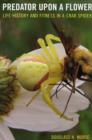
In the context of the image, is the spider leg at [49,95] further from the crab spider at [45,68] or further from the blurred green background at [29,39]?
the blurred green background at [29,39]

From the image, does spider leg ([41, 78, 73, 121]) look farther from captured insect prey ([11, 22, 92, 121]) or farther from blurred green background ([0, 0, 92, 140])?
blurred green background ([0, 0, 92, 140])

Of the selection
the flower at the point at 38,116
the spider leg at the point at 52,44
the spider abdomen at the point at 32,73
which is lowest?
the flower at the point at 38,116

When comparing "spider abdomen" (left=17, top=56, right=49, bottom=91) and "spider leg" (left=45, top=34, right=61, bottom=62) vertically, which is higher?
"spider leg" (left=45, top=34, right=61, bottom=62)

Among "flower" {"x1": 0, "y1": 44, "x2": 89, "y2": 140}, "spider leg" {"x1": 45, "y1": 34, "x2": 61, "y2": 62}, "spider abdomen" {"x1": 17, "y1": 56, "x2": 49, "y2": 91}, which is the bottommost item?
"flower" {"x1": 0, "y1": 44, "x2": 89, "y2": 140}

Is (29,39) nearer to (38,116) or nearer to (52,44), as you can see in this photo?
(52,44)

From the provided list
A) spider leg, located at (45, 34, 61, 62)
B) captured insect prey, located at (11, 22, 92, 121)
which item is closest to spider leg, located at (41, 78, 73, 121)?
captured insect prey, located at (11, 22, 92, 121)

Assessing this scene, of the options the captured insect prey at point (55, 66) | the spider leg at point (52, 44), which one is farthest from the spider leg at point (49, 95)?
the spider leg at point (52, 44)
